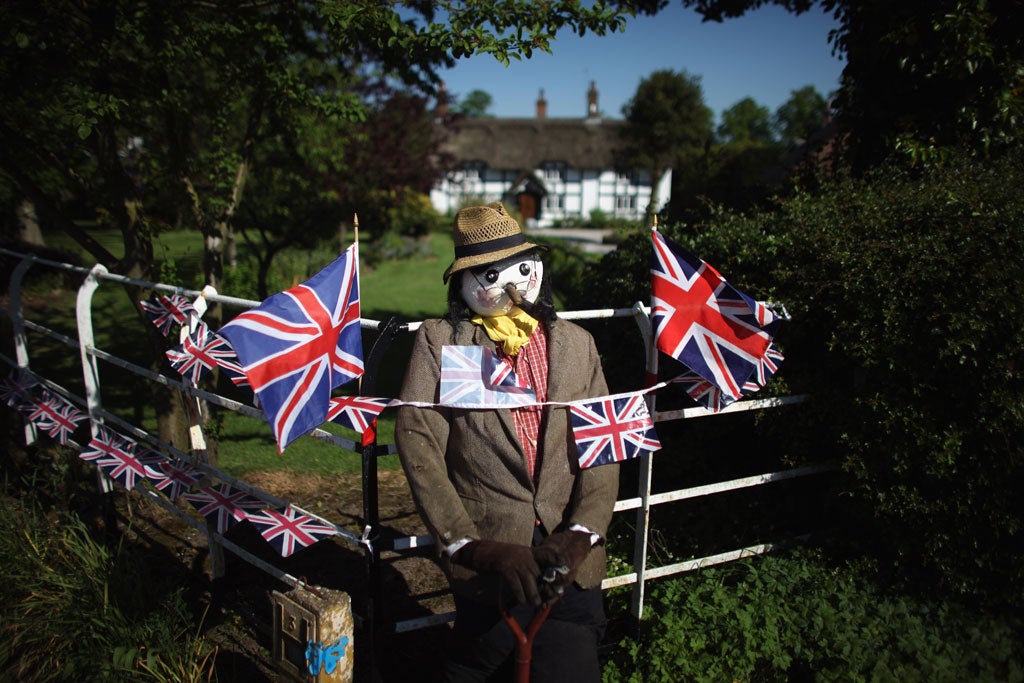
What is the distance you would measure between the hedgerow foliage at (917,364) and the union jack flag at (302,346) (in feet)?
6.61

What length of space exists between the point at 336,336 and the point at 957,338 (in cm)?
243

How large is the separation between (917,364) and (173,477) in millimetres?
3314

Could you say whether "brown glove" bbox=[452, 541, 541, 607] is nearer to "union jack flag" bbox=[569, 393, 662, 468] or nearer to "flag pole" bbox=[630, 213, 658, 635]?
"union jack flag" bbox=[569, 393, 662, 468]

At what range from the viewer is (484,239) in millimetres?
2340

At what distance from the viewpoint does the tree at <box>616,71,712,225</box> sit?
29266 millimetres

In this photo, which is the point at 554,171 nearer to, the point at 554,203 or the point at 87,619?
the point at 554,203

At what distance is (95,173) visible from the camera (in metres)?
5.10

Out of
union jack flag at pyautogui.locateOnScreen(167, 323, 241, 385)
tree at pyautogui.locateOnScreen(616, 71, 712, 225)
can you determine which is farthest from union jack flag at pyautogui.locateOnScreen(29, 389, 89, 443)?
tree at pyautogui.locateOnScreen(616, 71, 712, 225)

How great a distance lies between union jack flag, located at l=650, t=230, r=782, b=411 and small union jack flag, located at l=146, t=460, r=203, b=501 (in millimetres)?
2131

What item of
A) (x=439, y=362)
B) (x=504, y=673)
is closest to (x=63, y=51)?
(x=439, y=362)

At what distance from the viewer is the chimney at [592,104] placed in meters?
46.4

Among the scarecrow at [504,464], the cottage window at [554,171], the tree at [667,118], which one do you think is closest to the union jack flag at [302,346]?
the scarecrow at [504,464]

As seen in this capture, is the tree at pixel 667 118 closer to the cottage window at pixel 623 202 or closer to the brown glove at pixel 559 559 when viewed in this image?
the cottage window at pixel 623 202

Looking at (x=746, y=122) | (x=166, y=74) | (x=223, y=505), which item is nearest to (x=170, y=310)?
(x=223, y=505)
